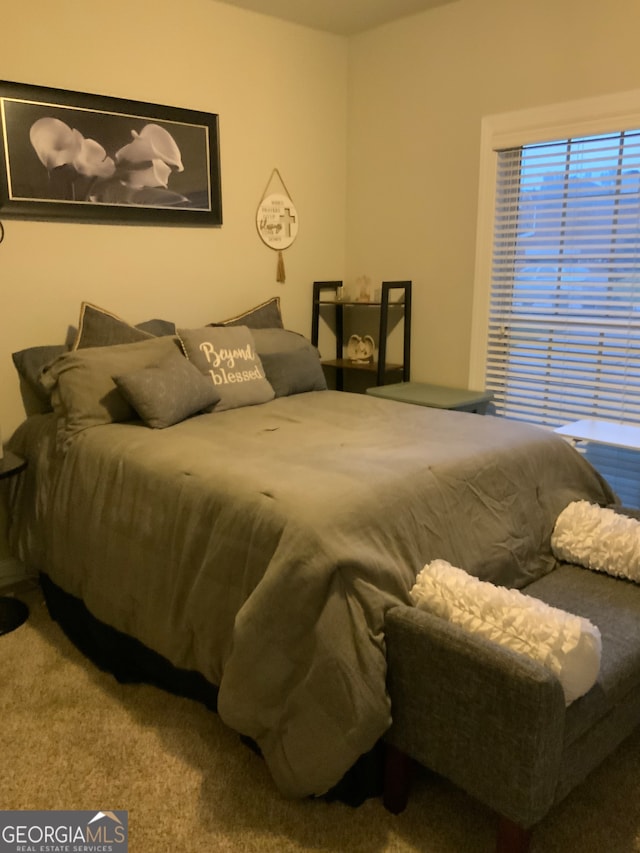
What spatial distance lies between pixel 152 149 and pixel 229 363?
1066mm

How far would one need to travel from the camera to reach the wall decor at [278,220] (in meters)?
3.57

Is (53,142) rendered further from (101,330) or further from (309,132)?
(309,132)

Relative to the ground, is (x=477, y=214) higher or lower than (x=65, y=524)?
higher

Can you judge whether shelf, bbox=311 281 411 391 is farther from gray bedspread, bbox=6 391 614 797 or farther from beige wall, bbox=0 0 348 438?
gray bedspread, bbox=6 391 614 797

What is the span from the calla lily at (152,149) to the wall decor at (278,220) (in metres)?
0.55

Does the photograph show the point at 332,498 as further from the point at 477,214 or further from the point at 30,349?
the point at 477,214

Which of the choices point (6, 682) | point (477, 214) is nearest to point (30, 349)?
point (6, 682)

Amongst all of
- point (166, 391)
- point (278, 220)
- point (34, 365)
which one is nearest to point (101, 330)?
point (34, 365)

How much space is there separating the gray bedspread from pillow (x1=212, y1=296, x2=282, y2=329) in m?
0.75

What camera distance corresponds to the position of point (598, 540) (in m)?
2.07

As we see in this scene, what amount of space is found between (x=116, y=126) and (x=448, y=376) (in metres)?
2.01

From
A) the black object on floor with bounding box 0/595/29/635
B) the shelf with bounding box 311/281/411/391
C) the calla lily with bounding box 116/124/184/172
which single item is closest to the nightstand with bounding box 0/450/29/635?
the black object on floor with bounding box 0/595/29/635

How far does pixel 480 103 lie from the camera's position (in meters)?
3.22

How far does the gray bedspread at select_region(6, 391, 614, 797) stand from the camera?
1.56m
